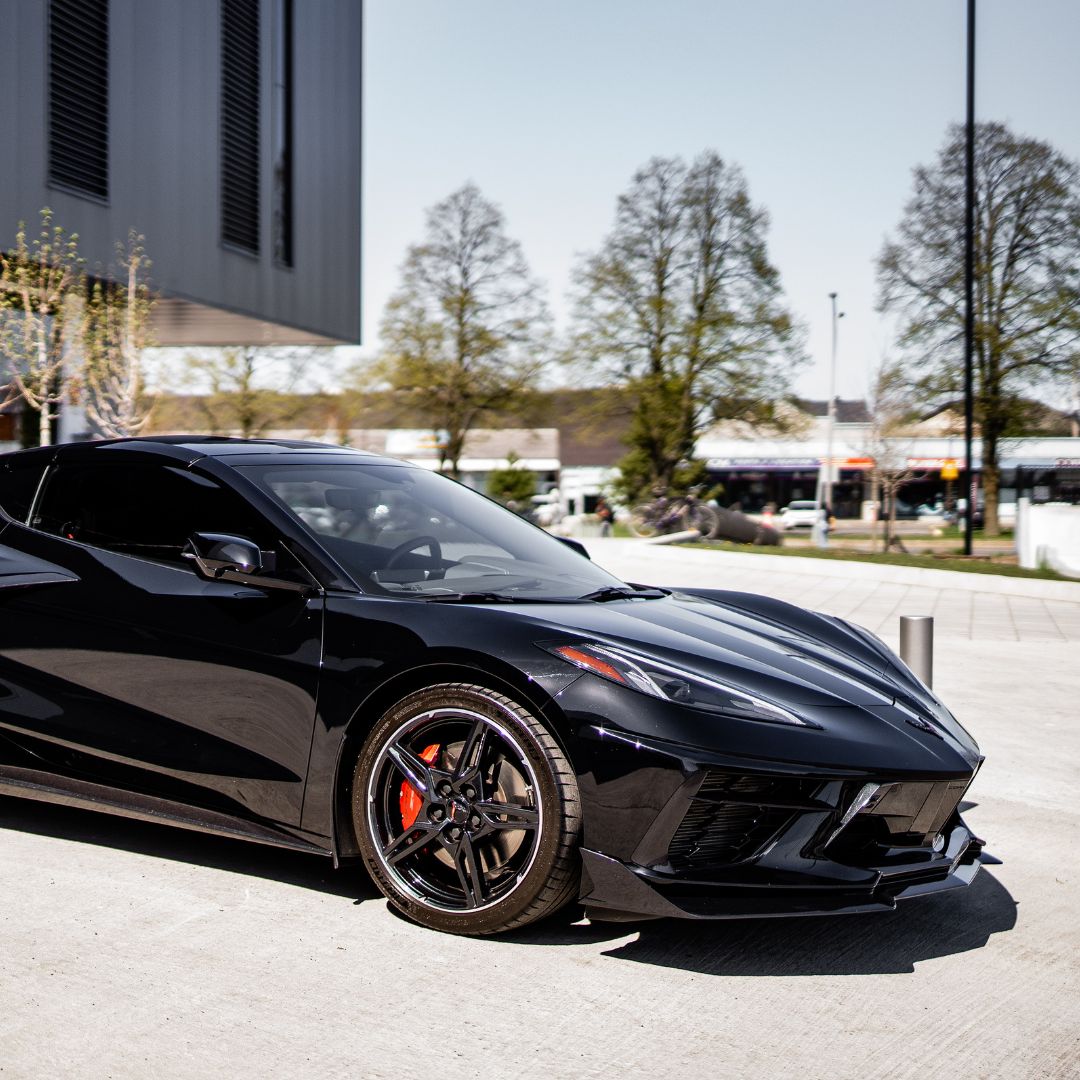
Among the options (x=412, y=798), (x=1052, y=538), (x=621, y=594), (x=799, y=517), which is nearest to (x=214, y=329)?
(x=1052, y=538)

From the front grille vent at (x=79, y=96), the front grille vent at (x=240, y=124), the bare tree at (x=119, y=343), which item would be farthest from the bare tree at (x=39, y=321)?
the front grille vent at (x=240, y=124)

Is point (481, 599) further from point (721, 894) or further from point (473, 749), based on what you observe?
point (721, 894)

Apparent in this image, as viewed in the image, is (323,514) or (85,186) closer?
(323,514)

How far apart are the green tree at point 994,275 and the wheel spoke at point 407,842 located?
3699 centimetres

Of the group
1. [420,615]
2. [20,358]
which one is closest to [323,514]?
[420,615]

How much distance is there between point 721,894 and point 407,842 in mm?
923

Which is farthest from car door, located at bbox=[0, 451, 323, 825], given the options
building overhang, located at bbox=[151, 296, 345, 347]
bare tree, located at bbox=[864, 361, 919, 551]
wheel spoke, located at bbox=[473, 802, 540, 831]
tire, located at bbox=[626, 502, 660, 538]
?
tire, located at bbox=[626, 502, 660, 538]

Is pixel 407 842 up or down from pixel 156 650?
down

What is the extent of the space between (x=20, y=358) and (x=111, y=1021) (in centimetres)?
1702

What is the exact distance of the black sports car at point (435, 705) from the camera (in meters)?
3.49

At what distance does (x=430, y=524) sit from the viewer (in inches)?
185

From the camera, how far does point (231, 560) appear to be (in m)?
4.05

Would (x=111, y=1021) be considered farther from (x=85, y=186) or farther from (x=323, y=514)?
(x=85, y=186)

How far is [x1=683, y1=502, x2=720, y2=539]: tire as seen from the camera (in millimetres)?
35250
